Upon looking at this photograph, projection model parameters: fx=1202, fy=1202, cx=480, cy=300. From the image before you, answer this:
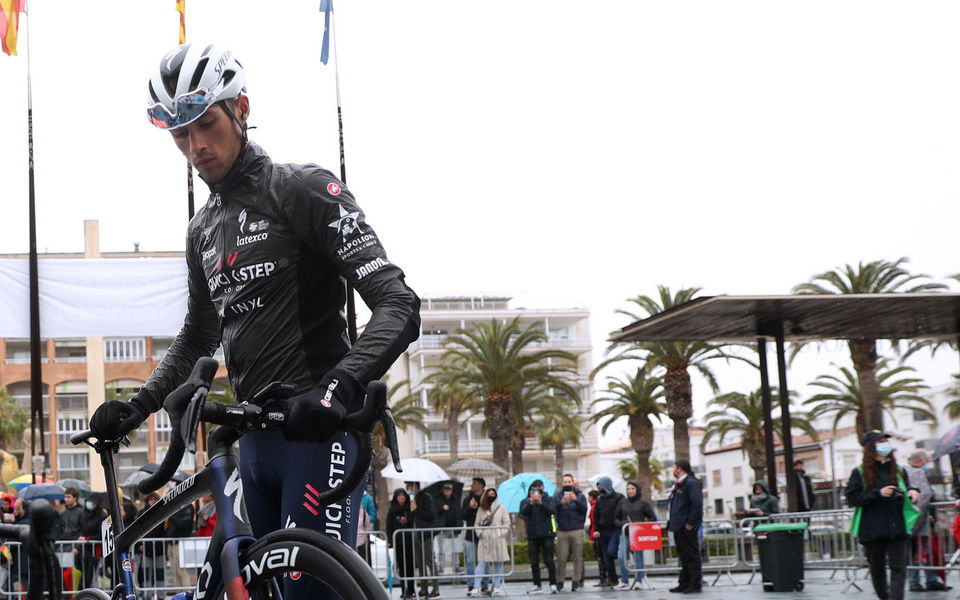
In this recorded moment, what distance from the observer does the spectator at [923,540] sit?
14.5 meters

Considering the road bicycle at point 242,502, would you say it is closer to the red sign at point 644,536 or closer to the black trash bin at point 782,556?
the black trash bin at point 782,556

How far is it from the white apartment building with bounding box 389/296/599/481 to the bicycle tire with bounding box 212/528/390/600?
8367 cm

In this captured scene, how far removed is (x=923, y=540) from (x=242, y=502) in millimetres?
14216

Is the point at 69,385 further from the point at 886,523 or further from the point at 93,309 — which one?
the point at 886,523

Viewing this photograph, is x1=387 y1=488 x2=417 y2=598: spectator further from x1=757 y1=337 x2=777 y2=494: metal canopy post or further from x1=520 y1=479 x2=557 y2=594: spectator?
x1=757 y1=337 x2=777 y2=494: metal canopy post

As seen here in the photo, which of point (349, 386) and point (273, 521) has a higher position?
point (349, 386)

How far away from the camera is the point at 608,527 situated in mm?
18922

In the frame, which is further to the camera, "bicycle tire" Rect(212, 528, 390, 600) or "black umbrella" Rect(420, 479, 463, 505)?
"black umbrella" Rect(420, 479, 463, 505)

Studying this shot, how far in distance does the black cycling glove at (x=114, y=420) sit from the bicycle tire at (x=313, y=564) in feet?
2.23

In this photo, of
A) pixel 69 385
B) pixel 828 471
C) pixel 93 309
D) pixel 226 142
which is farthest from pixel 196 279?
pixel 828 471

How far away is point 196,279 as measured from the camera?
377 centimetres

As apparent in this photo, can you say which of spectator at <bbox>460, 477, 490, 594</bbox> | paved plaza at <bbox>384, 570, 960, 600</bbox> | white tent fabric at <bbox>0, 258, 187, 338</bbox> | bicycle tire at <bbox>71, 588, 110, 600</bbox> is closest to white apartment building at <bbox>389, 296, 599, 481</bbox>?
spectator at <bbox>460, 477, 490, 594</bbox>

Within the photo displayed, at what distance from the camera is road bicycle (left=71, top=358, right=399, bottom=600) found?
8.13 feet

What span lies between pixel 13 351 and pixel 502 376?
48671 millimetres
